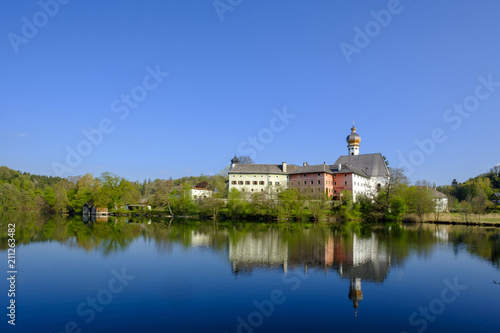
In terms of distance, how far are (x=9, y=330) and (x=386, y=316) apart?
43.5ft

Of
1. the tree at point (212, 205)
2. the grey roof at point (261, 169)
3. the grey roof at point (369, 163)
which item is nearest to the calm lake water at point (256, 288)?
the tree at point (212, 205)

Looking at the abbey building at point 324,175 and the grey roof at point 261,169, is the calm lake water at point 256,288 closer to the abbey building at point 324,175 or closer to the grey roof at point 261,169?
the abbey building at point 324,175

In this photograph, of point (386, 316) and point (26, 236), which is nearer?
point (386, 316)

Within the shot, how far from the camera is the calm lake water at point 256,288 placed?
1238 cm

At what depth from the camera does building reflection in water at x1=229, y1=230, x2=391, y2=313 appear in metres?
19.7

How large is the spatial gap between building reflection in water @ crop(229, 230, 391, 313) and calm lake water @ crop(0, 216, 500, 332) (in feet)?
0.25

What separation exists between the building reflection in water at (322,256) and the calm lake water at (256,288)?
0.08m

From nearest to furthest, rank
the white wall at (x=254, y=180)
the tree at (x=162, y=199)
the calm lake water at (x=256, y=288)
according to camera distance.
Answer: the calm lake water at (x=256, y=288), the tree at (x=162, y=199), the white wall at (x=254, y=180)

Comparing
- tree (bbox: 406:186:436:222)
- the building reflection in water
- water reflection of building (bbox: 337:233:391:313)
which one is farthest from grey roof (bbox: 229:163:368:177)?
water reflection of building (bbox: 337:233:391:313)

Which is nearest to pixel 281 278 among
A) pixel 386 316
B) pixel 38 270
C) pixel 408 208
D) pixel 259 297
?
pixel 259 297

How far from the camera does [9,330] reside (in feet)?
37.6

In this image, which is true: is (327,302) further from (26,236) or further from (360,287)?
(26,236)

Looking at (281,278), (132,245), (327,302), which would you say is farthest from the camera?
(132,245)

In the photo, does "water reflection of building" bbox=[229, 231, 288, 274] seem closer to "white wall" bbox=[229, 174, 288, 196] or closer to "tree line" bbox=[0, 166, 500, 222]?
"tree line" bbox=[0, 166, 500, 222]
